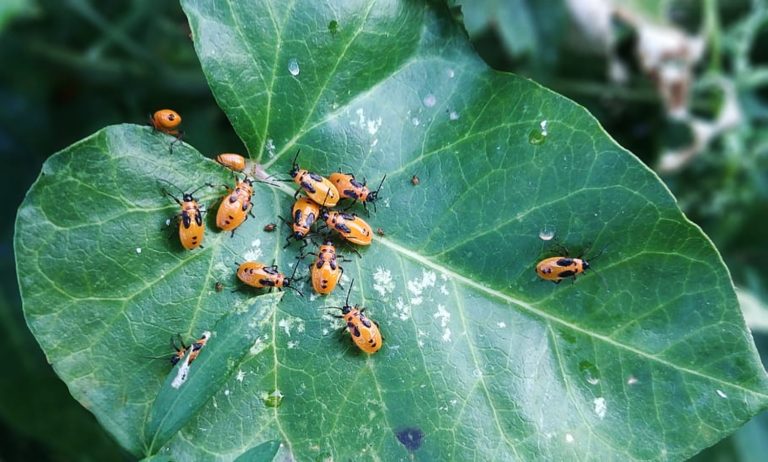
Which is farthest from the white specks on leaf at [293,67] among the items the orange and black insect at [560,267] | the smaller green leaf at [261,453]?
the smaller green leaf at [261,453]

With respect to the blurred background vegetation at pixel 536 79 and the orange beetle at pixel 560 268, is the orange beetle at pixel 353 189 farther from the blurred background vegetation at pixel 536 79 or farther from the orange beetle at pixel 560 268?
the blurred background vegetation at pixel 536 79

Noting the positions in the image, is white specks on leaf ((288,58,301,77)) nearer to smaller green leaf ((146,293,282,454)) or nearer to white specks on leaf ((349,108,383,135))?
white specks on leaf ((349,108,383,135))

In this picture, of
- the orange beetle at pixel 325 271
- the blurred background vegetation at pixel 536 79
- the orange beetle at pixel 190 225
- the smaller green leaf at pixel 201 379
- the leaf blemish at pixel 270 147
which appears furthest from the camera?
the blurred background vegetation at pixel 536 79

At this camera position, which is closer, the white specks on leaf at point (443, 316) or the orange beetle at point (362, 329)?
the orange beetle at point (362, 329)

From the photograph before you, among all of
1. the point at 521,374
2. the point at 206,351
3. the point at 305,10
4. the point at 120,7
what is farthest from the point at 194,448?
the point at 120,7

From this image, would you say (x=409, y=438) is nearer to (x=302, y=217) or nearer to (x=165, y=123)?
(x=302, y=217)

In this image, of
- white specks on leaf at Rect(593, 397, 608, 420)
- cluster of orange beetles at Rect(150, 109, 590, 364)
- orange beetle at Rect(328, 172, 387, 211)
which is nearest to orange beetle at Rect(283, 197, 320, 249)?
cluster of orange beetles at Rect(150, 109, 590, 364)

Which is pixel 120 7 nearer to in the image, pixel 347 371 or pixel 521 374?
pixel 347 371
